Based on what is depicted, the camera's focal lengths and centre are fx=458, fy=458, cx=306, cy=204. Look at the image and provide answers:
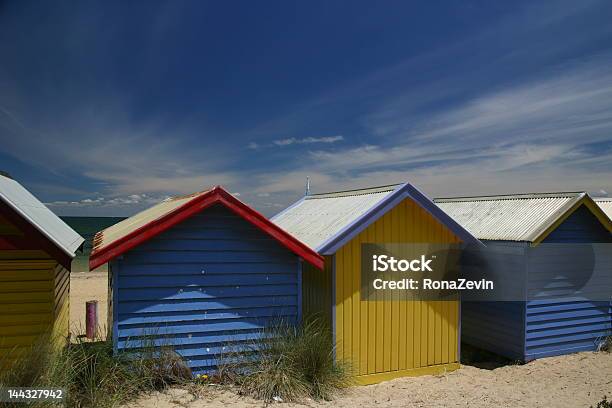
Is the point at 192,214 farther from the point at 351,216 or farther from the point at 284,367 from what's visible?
the point at 351,216

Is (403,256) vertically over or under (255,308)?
over

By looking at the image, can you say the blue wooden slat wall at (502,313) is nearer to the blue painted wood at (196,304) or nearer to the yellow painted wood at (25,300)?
the blue painted wood at (196,304)

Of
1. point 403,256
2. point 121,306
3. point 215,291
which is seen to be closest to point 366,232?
point 403,256

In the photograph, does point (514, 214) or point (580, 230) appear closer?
point (580, 230)

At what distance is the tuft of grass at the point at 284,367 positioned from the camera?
25.5 feet

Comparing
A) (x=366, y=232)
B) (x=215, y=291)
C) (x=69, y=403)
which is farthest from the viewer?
(x=366, y=232)

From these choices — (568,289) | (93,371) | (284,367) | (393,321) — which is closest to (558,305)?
(568,289)

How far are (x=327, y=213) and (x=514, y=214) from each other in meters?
4.95

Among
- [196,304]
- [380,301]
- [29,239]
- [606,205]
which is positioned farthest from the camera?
[606,205]

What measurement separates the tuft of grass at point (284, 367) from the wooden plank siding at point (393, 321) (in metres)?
0.87

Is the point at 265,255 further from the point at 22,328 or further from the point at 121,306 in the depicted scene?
the point at 22,328

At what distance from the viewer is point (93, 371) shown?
702 centimetres

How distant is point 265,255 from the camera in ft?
28.3

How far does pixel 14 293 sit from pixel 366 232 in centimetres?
623
